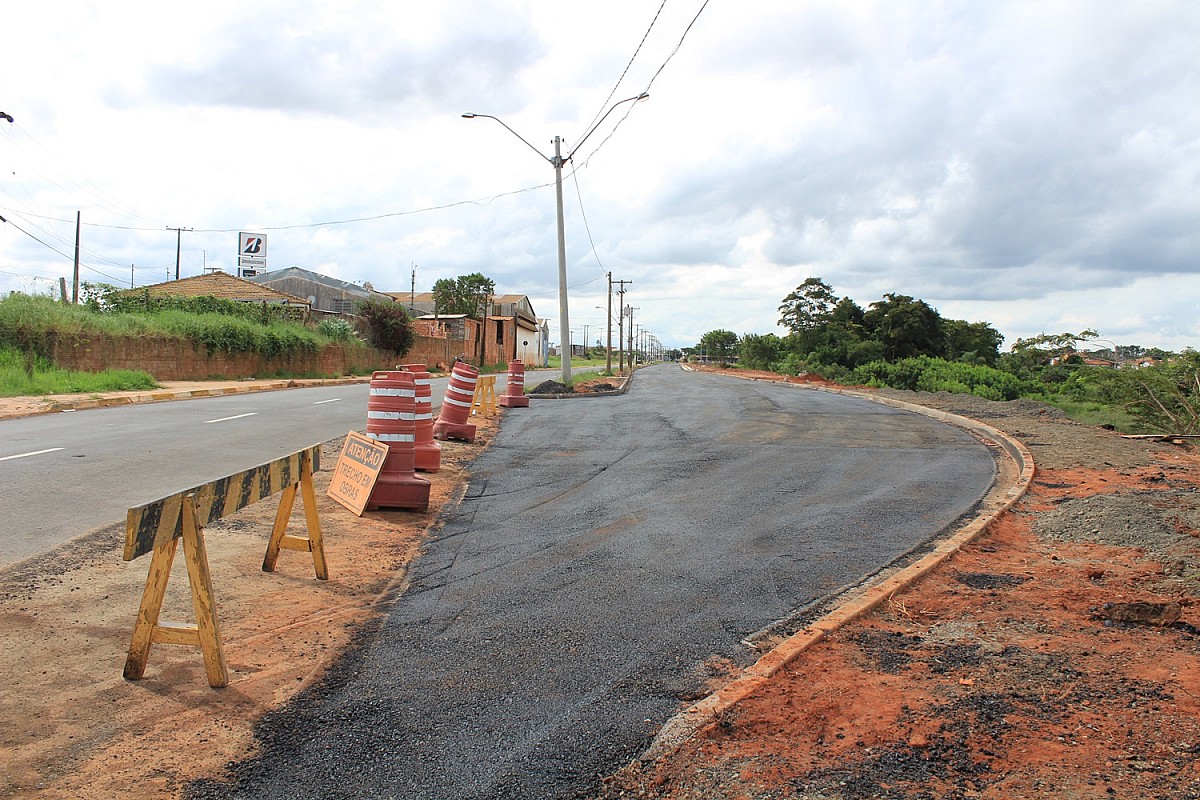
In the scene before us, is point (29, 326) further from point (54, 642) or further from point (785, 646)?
point (785, 646)

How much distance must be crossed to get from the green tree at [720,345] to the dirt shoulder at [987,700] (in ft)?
443

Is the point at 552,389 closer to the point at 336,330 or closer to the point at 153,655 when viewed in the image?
the point at 336,330

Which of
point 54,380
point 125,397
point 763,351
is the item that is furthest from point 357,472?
point 763,351

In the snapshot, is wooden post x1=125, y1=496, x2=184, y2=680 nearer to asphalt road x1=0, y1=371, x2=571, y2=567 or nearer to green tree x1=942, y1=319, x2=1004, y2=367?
asphalt road x1=0, y1=371, x2=571, y2=567

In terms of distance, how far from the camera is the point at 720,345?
14688cm

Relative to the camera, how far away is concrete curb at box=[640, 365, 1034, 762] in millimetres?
3979

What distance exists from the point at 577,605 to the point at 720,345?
142705mm

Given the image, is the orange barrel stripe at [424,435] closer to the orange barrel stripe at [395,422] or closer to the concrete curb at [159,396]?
the orange barrel stripe at [395,422]

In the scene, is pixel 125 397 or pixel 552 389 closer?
pixel 125 397

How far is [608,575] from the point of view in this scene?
674 centimetres

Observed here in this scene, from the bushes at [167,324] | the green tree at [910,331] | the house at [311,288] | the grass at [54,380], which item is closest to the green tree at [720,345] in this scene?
the house at [311,288]

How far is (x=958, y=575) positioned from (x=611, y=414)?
47.7 feet

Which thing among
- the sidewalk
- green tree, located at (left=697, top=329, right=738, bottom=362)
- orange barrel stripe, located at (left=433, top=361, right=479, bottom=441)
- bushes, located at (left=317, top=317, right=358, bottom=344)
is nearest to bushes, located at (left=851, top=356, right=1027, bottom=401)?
orange barrel stripe, located at (left=433, top=361, right=479, bottom=441)

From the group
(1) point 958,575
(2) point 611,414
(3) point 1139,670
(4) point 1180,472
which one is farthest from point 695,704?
(2) point 611,414
